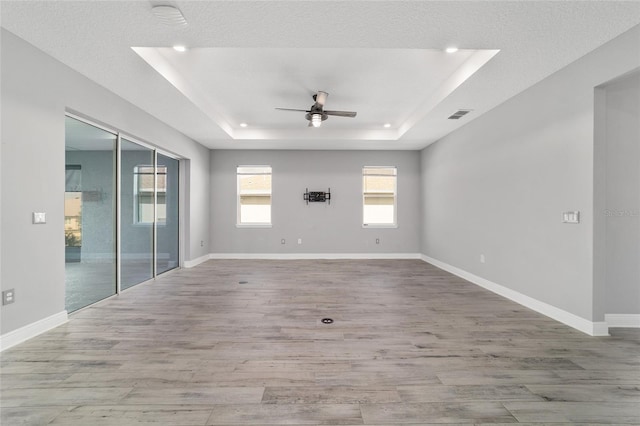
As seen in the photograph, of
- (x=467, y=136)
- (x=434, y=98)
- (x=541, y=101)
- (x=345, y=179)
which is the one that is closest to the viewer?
(x=541, y=101)

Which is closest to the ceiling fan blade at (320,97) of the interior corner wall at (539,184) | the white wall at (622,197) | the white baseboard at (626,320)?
the interior corner wall at (539,184)

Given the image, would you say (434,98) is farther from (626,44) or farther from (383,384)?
(383,384)

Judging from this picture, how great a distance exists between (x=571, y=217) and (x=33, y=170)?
542 centimetres

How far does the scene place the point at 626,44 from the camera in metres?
→ 2.42

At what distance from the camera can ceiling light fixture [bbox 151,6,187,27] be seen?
2.07 metres

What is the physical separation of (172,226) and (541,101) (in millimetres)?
6399

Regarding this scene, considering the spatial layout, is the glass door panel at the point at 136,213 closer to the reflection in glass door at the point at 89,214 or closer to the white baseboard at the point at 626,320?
the reflection in glass door at the point at 89,214

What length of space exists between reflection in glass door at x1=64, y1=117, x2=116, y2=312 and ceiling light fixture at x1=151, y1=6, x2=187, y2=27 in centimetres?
196

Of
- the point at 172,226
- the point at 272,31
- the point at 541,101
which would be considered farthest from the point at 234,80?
the point at 541,101

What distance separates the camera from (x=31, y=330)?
2.59m

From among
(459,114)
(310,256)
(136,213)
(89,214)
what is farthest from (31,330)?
(459,114)

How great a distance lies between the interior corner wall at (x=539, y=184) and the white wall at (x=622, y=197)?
22 cm

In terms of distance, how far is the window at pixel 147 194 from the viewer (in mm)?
4484

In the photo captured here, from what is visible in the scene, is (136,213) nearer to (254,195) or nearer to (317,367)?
(254,195)
